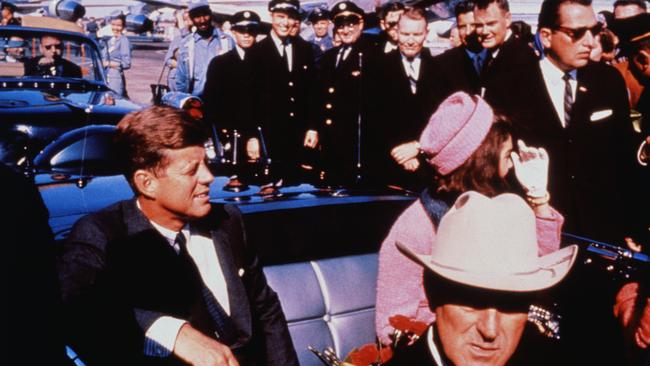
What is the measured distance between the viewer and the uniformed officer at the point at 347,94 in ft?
18.6

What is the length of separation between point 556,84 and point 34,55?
18.8 feet

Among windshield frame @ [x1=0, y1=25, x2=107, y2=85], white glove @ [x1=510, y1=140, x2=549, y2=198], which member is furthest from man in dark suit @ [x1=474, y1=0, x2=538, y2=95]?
windshield frame @ [x1=0, y1=25, x2=107, y2=85]

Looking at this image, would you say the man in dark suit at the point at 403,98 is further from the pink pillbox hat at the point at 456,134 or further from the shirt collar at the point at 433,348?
the shirt collar at the point at 433,348

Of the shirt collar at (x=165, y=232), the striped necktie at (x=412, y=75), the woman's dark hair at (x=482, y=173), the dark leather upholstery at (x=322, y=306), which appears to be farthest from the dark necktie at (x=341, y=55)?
the shirt collar at (x=165, y=232)

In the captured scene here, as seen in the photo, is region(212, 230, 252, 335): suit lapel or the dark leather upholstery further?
the dark leather upholstery

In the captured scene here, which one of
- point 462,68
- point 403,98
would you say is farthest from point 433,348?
point 403,98

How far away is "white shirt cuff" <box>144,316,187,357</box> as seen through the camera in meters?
2.24

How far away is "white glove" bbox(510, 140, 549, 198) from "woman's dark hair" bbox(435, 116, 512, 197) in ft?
0.34

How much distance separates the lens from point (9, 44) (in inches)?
297

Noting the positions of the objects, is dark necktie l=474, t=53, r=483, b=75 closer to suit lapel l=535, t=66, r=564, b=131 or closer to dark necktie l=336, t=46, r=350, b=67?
suit lapel l=535, t=66, r=564, b=131

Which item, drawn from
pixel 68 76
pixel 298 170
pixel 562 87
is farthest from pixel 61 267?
pixel 68 76

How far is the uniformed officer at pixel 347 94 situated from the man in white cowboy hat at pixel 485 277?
140 inches

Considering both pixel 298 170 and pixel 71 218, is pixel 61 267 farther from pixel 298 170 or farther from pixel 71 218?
pixel 298 170

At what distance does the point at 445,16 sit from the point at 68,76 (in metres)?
6.17
